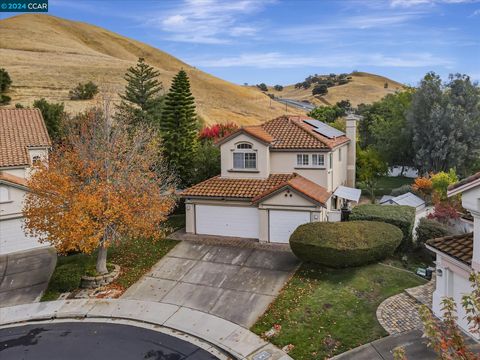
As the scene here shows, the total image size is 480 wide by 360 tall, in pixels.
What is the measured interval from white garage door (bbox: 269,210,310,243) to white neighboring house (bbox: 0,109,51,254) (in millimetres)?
13991

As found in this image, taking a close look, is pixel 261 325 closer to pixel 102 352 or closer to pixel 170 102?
pixel 102 352

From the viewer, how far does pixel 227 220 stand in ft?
A: 85.4

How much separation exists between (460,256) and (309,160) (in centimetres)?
1341

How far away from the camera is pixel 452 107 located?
1607 inches

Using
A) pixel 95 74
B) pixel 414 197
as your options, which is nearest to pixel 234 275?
pixel 414 197

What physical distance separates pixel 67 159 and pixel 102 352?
10.7 m

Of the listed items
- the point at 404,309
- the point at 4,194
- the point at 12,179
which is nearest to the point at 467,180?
the point at 404,309

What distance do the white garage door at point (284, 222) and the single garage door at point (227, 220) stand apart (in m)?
1.13

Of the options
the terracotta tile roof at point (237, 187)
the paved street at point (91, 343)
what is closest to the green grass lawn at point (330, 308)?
the paved street at point (91, 343)

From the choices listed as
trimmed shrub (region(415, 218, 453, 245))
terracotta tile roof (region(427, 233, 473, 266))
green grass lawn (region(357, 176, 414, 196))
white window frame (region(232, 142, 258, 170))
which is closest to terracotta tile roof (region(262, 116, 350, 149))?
white window frame (region(232, 142, 258, 170))

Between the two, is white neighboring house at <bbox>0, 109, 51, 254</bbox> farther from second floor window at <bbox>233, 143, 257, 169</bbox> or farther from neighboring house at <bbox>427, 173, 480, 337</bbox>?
neighboring house at <bbox>427, 173, 480, 337</bbox>

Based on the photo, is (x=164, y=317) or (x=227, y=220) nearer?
(x=164, y=317)

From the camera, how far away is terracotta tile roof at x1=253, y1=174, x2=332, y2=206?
23.6 meters

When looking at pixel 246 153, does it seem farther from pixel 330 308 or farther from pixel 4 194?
pixel 4 194
